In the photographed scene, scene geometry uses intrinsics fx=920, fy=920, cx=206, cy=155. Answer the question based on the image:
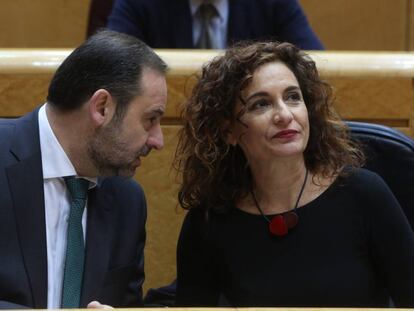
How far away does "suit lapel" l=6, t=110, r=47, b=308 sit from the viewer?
46.2 inches

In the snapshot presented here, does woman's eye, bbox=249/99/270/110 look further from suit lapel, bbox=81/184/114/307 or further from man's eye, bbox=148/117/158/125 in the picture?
suit lapel, bbox=81/184/114/307

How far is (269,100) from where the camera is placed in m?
1.26

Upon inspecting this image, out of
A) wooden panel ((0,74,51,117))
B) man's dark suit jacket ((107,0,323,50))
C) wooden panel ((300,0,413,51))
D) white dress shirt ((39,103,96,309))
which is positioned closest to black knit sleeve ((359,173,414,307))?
white dress shirt ((39,103,96,309))

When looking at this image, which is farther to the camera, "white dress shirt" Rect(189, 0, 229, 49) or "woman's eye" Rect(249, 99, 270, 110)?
"white dress shirt" Rect(189, 0, 229, 49)

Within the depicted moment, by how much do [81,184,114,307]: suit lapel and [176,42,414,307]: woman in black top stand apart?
0.13 metres

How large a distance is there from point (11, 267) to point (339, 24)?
1754 millimetres

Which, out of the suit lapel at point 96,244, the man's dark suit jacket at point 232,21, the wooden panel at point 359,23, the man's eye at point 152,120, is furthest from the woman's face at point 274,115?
the wooden panel at point 359,23

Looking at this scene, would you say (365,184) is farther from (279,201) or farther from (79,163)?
(79,163)

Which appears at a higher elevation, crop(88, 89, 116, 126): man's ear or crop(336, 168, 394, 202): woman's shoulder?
Answer: crop(88, 89, 116, 126): man's ear

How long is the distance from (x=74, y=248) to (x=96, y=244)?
0.04 m

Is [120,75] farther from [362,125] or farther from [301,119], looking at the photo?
[362,125]

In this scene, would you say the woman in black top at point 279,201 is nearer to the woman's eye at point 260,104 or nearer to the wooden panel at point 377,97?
the woman's eye at point 260,104

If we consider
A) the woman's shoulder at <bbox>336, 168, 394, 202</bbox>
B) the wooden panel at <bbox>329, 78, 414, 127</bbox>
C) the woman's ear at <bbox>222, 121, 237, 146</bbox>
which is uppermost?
the woman's ear at <bbox>222, 121, 237, 146</bbox>

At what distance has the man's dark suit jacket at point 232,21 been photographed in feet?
6.25
